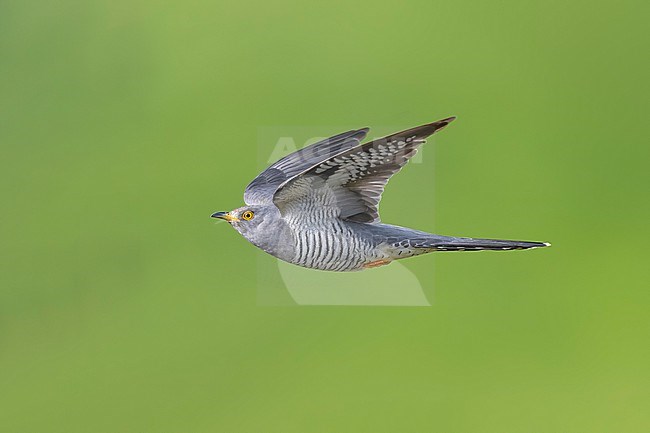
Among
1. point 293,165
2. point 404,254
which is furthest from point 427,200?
point 293,165

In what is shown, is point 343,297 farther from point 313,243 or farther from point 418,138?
point 418,138

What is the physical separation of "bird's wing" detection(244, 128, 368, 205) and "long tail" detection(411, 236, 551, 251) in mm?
237

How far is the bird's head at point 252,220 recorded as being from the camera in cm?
127

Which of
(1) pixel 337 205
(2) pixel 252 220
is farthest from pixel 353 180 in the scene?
(2) pixel 252 220

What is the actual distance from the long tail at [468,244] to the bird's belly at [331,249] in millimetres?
79

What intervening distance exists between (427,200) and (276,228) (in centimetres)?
28

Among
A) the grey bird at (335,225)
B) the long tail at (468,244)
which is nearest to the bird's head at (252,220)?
the grey bird at (335,225)

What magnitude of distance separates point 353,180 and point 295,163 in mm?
249

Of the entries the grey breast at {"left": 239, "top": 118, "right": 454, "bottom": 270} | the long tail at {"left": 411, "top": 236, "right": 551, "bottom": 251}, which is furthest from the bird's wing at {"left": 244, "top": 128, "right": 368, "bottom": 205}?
the long tail at {"left": 411, "top": 236, "right": 551, "bottom": 251}

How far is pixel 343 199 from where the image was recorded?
127 centimetres

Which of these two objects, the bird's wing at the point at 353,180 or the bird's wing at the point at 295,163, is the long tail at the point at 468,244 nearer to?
the bird's wing at the point at 353,180

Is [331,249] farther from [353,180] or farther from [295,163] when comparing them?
[295,163]

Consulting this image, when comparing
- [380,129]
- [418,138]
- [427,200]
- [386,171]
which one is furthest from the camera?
[380,129]

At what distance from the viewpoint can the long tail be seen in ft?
3.81
